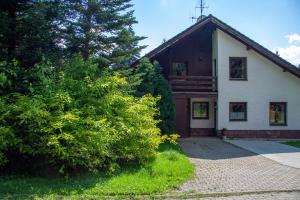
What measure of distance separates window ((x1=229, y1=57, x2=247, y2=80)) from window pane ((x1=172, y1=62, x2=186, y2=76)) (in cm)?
306

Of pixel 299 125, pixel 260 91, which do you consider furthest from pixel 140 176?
pixel 299 125

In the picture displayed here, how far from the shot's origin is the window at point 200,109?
73.1ft

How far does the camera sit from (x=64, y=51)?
1381cm

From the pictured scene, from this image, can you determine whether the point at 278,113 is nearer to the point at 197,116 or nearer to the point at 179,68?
the point at 197,116

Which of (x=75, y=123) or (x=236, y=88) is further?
(x=236, y=88)

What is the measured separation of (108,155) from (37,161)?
1983mm

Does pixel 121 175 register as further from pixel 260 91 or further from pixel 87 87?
pixel 260 91

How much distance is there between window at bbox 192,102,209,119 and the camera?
2227 centimetres

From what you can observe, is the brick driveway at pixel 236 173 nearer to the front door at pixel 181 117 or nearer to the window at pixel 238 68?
the front door at pixel 181 117

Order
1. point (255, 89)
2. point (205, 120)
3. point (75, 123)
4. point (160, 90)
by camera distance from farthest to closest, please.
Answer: point (205, 120) → point (255, 89) → point (160, 90) → point (75, 123)

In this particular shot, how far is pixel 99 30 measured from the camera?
604 inches

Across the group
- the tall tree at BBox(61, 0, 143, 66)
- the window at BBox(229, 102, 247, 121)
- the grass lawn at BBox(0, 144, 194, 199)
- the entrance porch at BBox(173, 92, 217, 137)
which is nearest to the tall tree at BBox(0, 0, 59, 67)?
the tall tree at BBox(61, 0, 143, 66)

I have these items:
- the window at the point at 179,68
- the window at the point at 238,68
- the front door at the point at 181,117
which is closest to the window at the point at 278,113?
the window at the point at 238,68

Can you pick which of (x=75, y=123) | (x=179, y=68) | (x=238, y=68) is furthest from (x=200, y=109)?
(x=75, y=123)
